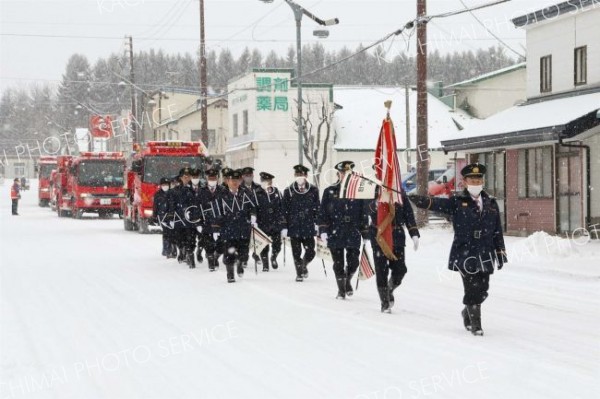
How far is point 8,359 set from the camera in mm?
8273

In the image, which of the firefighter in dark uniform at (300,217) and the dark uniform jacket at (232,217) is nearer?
the dark uniform jacket at (232,217)

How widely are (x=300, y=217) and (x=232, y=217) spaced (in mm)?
1190

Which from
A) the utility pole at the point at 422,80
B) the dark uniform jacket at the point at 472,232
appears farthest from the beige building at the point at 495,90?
the dark uniform jacket at the point at 472,232

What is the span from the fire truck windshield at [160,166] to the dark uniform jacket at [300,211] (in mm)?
14420

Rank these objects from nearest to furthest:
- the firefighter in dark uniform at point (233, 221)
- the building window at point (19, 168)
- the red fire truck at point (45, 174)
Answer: the firefighter in dark uniform at point (233, 221) < the red fire truck at point (45, 174) < the building window at point (19, 168)

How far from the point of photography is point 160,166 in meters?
29.1

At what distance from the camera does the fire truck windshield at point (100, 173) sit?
41031mm

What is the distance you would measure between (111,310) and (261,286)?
3161mm

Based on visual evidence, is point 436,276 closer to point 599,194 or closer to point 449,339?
point 449,339

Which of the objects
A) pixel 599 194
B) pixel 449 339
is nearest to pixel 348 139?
pixel 599 194

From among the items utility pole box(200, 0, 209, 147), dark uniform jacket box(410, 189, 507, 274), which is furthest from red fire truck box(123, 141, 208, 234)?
dark uniform jacket box(410, 189, 507, 274)

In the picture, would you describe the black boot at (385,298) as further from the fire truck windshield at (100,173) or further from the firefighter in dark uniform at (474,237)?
the fire truck windshield at (100,173)

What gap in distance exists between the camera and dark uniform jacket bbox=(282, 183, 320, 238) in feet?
48.3

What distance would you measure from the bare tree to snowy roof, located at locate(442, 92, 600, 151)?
21.7 meters
